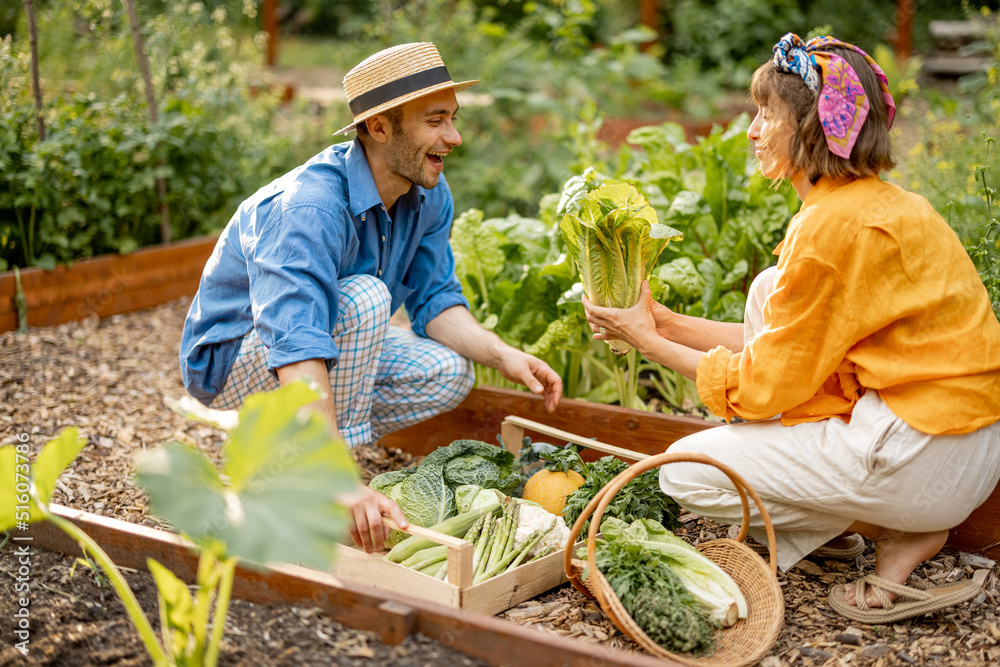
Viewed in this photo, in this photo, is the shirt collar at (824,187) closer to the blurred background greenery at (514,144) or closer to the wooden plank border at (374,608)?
the blurred background greenery at (514,144)

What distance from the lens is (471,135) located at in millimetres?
6879

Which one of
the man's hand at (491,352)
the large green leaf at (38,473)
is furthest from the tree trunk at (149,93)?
the large green leaf at (38,473)

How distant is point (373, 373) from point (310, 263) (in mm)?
610

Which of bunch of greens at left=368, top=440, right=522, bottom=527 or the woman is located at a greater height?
the woman

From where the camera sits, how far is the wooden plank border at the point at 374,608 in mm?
1611

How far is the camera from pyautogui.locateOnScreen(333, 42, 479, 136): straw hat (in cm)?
268

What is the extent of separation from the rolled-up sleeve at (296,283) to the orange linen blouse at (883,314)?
1245 millimetres

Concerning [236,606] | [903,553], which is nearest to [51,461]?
[236,606]

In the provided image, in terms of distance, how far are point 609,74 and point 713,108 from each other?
63.2 inches

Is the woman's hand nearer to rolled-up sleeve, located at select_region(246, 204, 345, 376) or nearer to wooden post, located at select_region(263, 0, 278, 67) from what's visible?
rolled-up sleeve, located at select_region(246, 204, 345, 376)

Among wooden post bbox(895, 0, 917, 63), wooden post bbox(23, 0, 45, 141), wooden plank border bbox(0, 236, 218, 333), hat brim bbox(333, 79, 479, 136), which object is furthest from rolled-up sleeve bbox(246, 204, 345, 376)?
wooden post bbox(895, 0, 917, 63)

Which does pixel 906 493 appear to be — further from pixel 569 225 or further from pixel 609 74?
pixel 609 74

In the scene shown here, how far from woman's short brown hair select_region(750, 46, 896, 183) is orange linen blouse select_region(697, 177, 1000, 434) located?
48 mm

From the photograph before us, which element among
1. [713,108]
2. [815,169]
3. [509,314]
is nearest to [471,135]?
[713,108]
